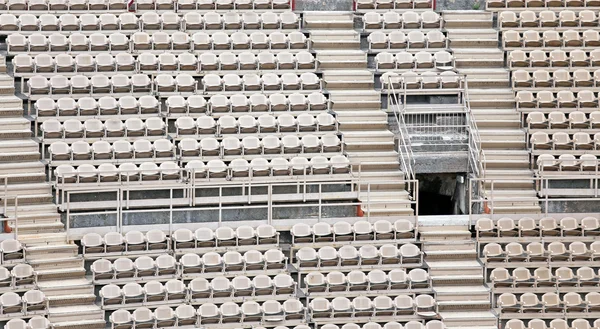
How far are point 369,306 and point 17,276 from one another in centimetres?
501

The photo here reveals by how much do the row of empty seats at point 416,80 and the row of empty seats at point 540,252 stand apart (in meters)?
3.81

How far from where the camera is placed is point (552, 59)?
28.6 metres

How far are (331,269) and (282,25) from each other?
5989mm

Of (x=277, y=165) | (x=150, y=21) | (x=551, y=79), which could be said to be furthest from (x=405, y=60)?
(x=150, y=21)

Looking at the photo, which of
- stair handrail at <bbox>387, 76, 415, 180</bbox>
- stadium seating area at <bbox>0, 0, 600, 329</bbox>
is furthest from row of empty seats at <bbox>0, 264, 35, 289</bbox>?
stair handrail at <bbox>387, 76, 415, 180</bbox>

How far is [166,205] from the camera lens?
25.3 meters

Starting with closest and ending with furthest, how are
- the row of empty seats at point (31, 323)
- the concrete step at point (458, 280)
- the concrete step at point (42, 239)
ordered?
the row of empty seats at point (31, 323) → the concrete step at point (42, 239) → the concrete step at point (458, 280)

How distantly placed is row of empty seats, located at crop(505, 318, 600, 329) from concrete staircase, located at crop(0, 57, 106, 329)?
A: 597 cm

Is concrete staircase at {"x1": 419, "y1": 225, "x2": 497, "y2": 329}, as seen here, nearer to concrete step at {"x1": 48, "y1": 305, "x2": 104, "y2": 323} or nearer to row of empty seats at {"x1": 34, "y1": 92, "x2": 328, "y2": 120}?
row of empty seats at {"x1": 34, "y1": 92, "x2": 328, "y2": 120}

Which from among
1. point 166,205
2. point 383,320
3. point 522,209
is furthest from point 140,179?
point 522,209

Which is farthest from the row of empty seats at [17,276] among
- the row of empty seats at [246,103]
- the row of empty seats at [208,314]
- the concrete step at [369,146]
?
the concrete step at [369,146]

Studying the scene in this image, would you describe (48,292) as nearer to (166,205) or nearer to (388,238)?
(166,205)

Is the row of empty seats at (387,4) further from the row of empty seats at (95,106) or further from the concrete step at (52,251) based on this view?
the concrete step at (52,251)

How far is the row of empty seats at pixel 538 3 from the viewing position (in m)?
29.9
